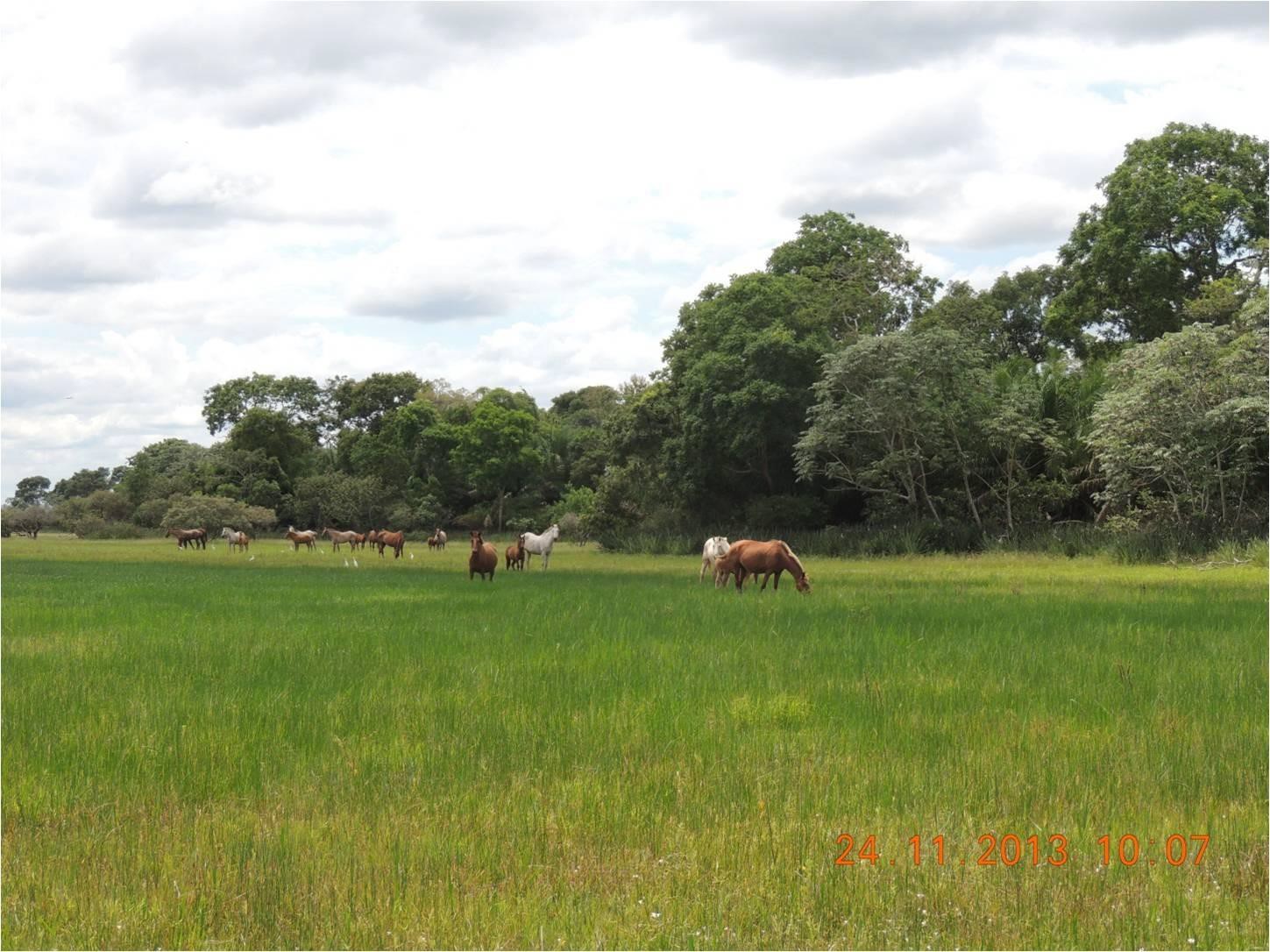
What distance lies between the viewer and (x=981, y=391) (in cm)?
4409

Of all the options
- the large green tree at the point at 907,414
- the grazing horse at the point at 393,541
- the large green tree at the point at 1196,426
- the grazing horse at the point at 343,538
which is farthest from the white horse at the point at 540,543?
the grazing horse at the point at 343,538

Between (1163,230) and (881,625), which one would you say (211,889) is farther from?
(1163,230)

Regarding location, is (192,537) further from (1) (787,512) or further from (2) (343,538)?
(1) (787,512)

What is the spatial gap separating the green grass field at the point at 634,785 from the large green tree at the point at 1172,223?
3978 centimetres

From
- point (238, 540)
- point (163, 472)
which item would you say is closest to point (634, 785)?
point (238, 540)

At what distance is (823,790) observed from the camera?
23.6 ft

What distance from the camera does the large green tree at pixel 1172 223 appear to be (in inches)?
1957

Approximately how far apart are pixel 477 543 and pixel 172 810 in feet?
75.0

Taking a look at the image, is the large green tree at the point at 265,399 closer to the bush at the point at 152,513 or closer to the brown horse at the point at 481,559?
the bush at the point at 152,513

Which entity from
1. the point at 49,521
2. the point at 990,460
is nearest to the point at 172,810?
the point at 990,460

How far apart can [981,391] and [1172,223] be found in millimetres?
13656

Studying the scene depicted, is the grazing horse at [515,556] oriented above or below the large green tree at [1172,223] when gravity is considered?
below

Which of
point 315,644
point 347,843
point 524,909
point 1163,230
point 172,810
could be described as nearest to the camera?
point 524,909
